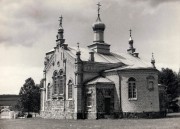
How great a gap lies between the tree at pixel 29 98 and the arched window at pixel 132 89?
3244 centimetres

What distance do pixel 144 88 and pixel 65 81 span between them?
38.2 ft

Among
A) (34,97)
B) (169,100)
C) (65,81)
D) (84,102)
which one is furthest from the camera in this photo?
(34,97)

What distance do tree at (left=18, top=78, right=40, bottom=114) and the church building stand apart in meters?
18.2

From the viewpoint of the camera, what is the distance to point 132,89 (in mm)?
37625

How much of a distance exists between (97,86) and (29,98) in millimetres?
31069

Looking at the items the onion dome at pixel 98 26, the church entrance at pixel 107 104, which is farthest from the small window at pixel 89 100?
the onion dome at pixel 98 26

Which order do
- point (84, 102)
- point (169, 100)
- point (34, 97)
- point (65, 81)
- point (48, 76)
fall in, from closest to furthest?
point (84, 102)
point (65, 81)
point (48, 76)
point (169, 100)
point (34, 97)

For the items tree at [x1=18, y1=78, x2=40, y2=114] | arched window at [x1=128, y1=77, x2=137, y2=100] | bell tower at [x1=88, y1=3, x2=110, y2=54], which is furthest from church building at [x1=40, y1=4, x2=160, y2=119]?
tree at [x1=18, y1=78, x2=40, y2=114]

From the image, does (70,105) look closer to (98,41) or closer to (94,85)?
(94,85)

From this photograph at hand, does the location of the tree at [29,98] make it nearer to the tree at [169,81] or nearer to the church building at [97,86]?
the church building at [97,86]

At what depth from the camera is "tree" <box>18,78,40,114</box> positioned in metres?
64.2

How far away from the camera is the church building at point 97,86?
37375 mm

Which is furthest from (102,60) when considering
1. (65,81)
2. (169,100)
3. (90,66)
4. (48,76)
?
(169,100)

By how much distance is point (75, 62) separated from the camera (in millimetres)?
40438
